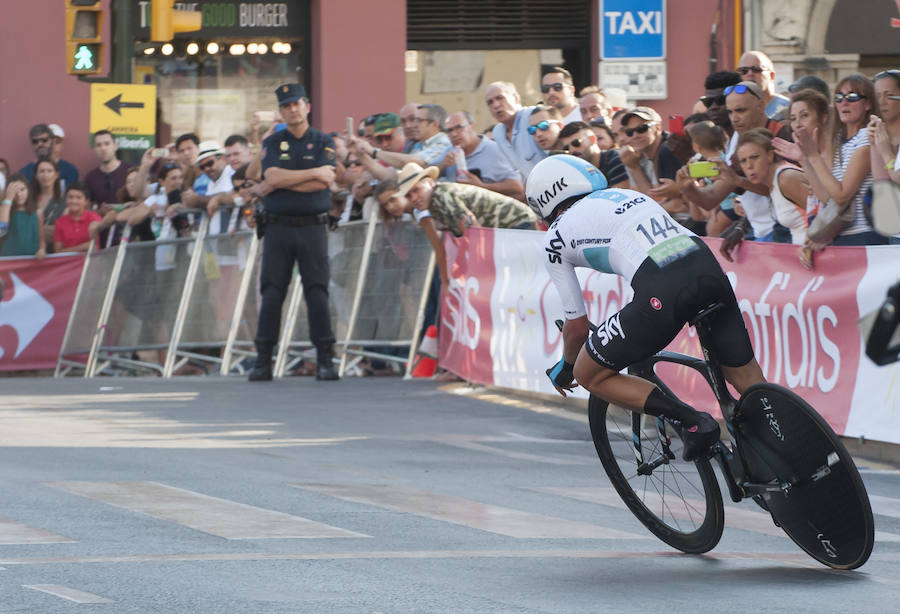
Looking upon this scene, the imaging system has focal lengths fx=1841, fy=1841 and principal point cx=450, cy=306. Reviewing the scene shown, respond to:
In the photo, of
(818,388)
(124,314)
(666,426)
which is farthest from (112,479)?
(124,314)

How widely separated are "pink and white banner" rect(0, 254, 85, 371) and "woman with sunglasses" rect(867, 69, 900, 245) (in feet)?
42.3

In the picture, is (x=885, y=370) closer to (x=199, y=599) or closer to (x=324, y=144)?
(x=199, y=599)

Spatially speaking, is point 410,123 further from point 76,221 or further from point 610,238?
point 610,238

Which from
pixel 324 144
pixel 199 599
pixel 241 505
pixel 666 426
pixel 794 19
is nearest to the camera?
pixel 199 599

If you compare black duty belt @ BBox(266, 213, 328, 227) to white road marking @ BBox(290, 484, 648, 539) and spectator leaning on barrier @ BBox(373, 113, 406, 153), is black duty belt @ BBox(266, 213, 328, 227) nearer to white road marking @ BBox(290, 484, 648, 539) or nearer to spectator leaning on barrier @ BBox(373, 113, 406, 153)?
spectator leaning on barrier @ BBox(373, 113, 406, 153)

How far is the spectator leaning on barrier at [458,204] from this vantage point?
1490 cm

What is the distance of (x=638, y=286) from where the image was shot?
7.29m

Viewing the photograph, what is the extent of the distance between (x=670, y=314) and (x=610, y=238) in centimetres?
41

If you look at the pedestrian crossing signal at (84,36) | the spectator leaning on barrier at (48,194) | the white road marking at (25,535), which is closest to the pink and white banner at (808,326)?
the white road marking at (25,535)

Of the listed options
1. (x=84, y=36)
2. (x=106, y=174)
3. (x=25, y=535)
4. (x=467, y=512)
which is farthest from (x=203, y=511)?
(x=106, y=174)

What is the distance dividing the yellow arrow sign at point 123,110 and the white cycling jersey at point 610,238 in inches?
486

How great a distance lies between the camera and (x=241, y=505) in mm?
8656

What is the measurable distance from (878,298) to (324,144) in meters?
6.95

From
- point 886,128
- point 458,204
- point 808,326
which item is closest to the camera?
point 886,128
